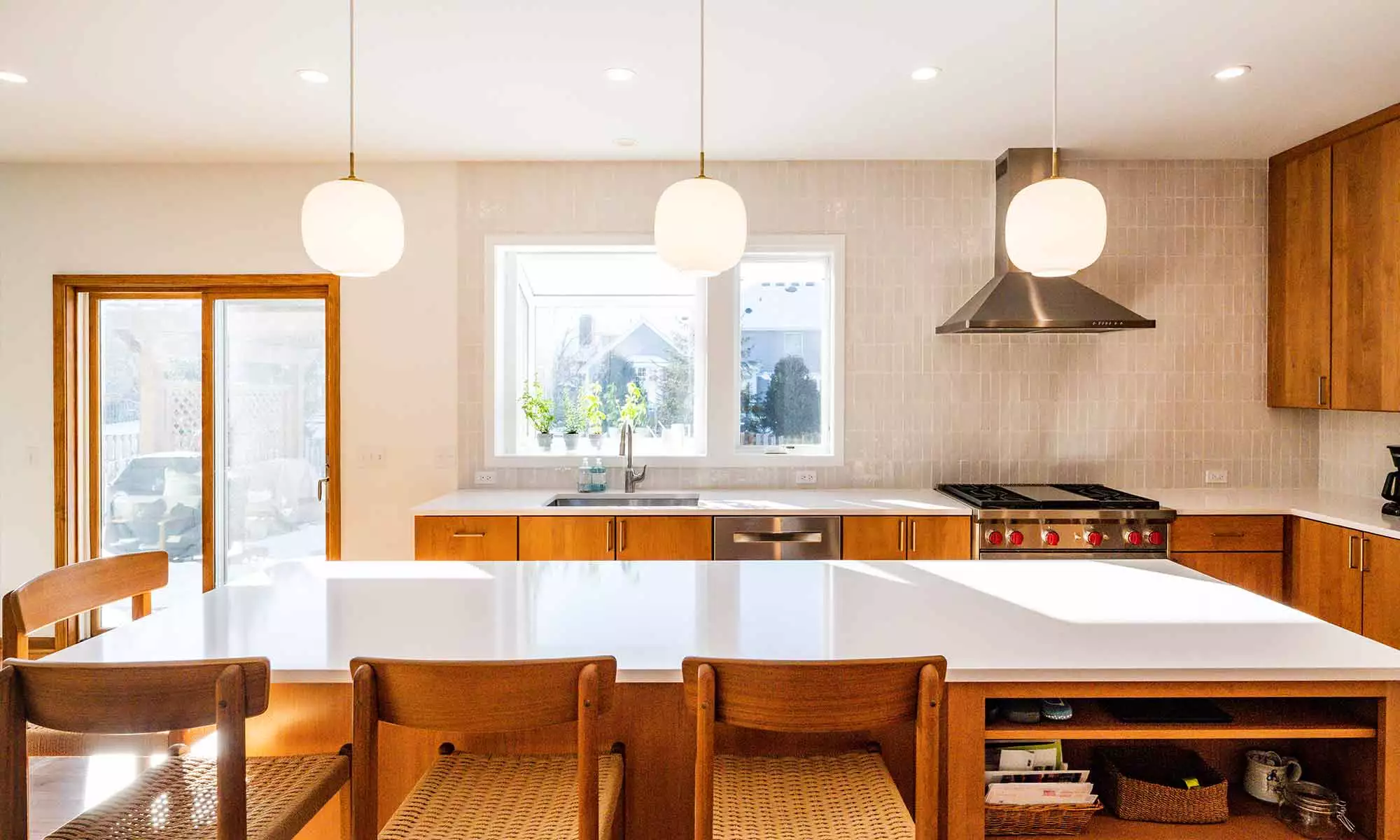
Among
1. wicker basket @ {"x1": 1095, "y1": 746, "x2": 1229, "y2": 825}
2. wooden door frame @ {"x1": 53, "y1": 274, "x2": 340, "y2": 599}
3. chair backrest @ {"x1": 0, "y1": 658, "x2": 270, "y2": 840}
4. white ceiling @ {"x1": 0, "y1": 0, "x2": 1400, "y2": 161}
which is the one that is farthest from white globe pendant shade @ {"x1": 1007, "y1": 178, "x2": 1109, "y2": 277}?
wooden door frame @ {"x1": 53, "y1": 274, "x2": 340, "y2": 599}

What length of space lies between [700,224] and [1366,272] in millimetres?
3220

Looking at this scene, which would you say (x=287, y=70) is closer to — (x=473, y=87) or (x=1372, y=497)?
(x=473, y=87)

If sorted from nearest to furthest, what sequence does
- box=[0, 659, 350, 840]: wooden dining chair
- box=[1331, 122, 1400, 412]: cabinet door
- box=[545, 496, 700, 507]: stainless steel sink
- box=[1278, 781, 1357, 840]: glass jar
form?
box=[0, 659, 350, 840]: wooden dining chair → box=[1278, 781, 1357, 840]: glass jar → box=[1331, 122, 1400, 412]: cabinet door → box=[545, 496, 700, 507]: stainless steel sink

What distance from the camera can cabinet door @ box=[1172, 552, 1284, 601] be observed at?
3.52 metres

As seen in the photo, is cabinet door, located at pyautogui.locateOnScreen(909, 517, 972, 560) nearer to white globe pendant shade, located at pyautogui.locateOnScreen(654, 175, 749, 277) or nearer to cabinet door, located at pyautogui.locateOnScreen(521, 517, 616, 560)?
cabinet door, located at pyautogui.locateOnScreen(521, 517, 616, 560)

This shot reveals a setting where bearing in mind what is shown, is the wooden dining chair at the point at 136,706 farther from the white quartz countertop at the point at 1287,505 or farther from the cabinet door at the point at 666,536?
the white quartz countertop at the point at 1287,505

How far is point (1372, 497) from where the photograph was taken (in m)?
3.84

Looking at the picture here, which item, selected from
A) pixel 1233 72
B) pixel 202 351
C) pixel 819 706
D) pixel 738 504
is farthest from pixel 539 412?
pixel 1233 72

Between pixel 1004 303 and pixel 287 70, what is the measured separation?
3057mm

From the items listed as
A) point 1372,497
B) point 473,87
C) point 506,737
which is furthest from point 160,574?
point 1372,497

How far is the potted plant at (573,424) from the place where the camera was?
423 centimetres

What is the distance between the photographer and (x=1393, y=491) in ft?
11.3

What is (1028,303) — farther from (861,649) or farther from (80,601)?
(80,601)

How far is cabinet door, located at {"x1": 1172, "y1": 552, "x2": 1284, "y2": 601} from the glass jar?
80.2 inches
